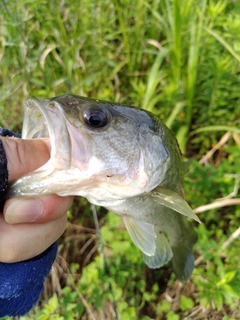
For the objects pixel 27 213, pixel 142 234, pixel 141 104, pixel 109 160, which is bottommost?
pixel 141 104

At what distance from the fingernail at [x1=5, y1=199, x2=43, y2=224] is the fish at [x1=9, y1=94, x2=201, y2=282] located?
1.1 inches

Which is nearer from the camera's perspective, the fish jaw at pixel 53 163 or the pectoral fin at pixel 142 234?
the fish jaw at pixel 53 163

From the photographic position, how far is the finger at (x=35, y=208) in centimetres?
83

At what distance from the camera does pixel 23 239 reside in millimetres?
896

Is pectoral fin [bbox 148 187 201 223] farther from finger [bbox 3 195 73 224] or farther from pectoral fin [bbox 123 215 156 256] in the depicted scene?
finger [bbox 3 195 73 224]

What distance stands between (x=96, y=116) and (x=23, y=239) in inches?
15.3

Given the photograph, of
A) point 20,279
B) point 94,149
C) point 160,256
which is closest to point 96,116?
point 94,149

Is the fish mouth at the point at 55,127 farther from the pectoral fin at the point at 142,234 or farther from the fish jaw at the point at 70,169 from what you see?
the pectoral fin at the point at 142,234

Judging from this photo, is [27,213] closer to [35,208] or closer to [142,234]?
[35,208]

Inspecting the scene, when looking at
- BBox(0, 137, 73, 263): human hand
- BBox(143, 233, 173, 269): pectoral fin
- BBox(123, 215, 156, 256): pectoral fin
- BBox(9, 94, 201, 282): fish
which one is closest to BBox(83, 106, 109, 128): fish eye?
BBox(9, 94, 201, 282): fish

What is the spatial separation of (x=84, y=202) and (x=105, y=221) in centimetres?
18

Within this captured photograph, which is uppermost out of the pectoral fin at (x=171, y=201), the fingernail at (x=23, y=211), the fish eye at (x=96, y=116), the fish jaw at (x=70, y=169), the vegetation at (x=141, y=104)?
the fish eye at (x=96, y=116)

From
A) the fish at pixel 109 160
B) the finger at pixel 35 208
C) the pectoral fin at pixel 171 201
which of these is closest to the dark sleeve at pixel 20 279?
the finger at pixel 35 208

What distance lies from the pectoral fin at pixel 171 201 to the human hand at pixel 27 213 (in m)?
0.26
